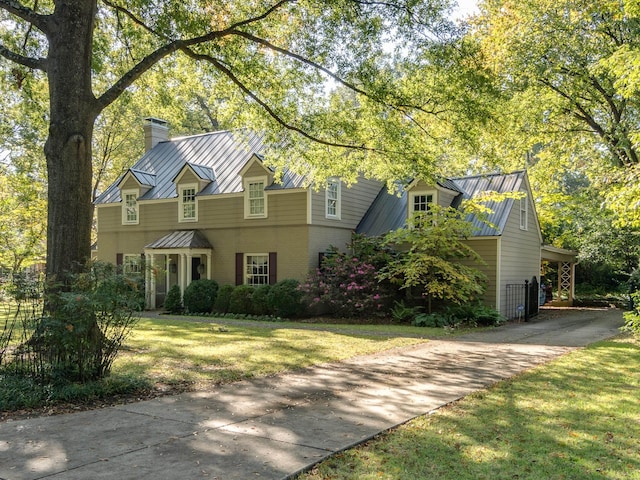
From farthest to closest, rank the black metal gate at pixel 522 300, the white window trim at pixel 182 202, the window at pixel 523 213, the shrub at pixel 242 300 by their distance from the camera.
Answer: the white window trim at pixel 182 202
the window at pixel 523 213
the shrub at pixel 242 300
the black metal gate at pixel 522 300

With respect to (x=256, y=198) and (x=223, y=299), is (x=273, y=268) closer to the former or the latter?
(x=223, y=299)

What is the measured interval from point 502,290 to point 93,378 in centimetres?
1531

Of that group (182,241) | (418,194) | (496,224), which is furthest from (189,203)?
(496,224)

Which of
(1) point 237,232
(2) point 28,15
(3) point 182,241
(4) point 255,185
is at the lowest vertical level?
→ (3) point 182,241

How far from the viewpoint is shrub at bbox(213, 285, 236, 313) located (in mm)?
20562

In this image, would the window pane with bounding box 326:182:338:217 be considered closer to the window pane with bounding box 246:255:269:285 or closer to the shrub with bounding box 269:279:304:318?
the window pane with bounding box 246:255:269:285

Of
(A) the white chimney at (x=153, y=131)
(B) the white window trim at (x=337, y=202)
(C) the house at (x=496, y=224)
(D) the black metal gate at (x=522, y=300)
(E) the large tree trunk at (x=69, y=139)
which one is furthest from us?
(A) the white chimney at (x=153, y=131)

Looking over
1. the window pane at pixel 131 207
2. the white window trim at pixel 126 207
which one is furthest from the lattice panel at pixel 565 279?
the window pane at pixel 131 207

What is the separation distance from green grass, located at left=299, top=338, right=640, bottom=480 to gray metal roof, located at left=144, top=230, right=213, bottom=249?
16.1 metres

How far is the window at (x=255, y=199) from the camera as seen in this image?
20.8 metres

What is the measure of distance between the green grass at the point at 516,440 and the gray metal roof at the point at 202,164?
1388cm

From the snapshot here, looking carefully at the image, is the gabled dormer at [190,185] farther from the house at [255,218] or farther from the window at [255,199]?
the window at [255,199]

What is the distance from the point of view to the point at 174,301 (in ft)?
70.9

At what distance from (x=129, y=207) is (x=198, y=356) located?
1671cm
